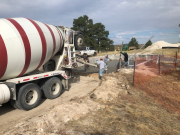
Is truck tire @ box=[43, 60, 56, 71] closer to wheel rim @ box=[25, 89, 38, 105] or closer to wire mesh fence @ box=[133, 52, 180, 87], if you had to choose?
wheel rim @ box=[25, 89, 38, 105]

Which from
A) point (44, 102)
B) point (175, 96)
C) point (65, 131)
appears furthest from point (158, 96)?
point (44, 102)

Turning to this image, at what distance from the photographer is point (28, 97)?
546cm

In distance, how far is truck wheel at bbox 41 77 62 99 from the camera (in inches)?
248

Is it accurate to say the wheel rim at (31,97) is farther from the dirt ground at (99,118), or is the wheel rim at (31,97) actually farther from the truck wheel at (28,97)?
the dirt ground at (99,118)

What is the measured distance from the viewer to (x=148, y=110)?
5090mm

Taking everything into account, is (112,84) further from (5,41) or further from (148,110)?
(5,41)

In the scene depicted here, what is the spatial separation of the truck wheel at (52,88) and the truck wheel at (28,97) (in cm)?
57

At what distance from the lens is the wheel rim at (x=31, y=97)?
546 cm

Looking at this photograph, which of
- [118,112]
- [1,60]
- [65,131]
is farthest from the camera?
[118,112]

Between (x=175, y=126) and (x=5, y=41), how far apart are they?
19.2ft

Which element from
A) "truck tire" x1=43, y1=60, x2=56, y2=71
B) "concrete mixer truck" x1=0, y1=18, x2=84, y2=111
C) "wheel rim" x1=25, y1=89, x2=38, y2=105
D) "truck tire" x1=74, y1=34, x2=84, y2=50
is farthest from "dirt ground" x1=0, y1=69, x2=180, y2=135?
"truck tire" x1=74, y1=34, x2=84, y2=50

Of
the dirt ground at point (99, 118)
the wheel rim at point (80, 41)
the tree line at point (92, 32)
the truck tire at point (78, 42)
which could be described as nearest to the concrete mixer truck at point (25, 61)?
the dirt ground at point (99, 118)

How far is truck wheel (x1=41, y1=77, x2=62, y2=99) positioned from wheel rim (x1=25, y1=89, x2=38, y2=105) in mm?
641

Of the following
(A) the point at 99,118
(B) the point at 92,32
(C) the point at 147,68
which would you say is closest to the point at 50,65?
(A) the point at 99,118
